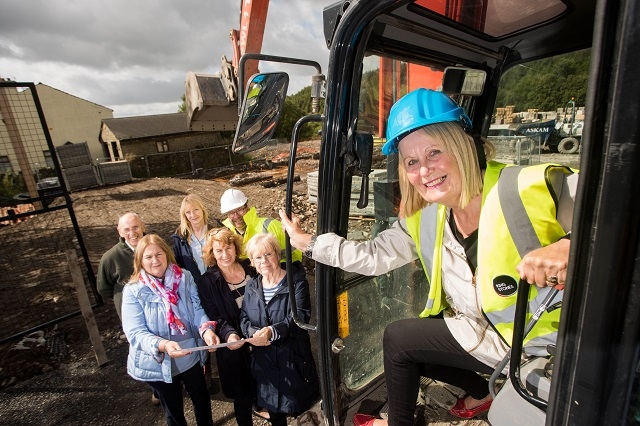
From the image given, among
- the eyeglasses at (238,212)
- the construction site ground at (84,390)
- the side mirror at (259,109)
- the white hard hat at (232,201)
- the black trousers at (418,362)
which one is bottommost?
the construction site ground at (84,390)

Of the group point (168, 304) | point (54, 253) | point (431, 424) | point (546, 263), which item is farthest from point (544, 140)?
point (54, 253)

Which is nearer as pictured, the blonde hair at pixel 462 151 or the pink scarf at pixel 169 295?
the blonde hair at pixel 462 151

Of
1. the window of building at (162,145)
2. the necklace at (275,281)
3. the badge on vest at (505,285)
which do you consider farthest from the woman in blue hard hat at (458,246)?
the window of building at (162,145)

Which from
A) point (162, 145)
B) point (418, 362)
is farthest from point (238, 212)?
point (162, 145)

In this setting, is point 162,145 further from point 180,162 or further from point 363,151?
point 363,151

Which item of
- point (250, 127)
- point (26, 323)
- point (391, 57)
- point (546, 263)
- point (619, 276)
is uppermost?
point (391, 57)

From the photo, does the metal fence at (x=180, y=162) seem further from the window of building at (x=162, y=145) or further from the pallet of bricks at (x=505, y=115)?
the pallet of bricks at (x=505, y=115)

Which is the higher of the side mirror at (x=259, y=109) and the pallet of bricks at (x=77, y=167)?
the side mirror at (x=259, y=109)

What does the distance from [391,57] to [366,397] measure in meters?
1.91

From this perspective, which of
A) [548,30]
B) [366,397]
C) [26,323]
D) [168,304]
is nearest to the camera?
[548,30]

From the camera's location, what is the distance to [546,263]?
924mm

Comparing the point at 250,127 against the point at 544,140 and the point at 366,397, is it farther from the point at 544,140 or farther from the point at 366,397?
the point at 544,140

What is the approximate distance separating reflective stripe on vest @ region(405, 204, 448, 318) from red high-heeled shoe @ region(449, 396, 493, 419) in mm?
623

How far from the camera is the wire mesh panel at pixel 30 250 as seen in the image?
4.53 metres
